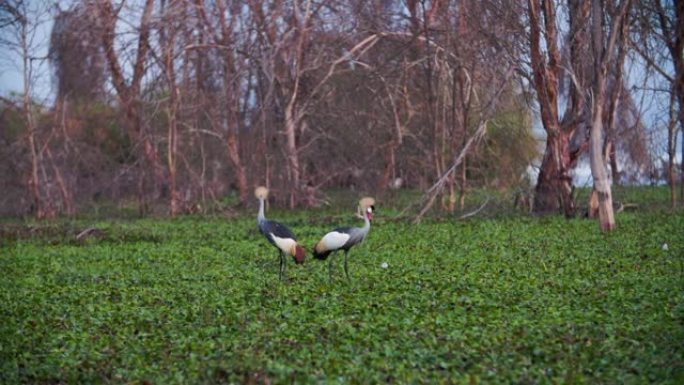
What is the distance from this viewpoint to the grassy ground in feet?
23.7

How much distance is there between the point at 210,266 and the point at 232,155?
12622 millimetres

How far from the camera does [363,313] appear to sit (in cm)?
938

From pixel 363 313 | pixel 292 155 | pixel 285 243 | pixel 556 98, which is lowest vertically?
pixel 363 313

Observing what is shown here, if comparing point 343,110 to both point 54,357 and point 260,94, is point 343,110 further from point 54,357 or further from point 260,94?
point 54,357

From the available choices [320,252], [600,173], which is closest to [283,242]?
[320,252]

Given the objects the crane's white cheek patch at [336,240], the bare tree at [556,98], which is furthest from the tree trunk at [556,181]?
the crane's white cheek patch at [336,240]

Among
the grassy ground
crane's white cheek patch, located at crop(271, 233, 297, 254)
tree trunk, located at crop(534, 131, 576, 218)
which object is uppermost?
tree trunk, located at crop(534, 131, 576, 218)

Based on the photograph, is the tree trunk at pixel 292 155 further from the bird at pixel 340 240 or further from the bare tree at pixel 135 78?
the bird at pixel 340 240

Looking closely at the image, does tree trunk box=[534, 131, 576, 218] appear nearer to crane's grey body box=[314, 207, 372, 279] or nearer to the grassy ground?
the grassy ground

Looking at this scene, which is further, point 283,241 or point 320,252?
point 283,241

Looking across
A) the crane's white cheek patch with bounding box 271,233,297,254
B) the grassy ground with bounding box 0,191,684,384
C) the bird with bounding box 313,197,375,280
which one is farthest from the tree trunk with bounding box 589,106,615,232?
the crane's white cheek patch with bounding box 271,233,297,254

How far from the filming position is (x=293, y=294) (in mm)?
10633

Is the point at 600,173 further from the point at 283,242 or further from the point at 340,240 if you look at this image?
the point at 283,242

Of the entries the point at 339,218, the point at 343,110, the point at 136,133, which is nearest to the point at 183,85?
the point at 136,133
